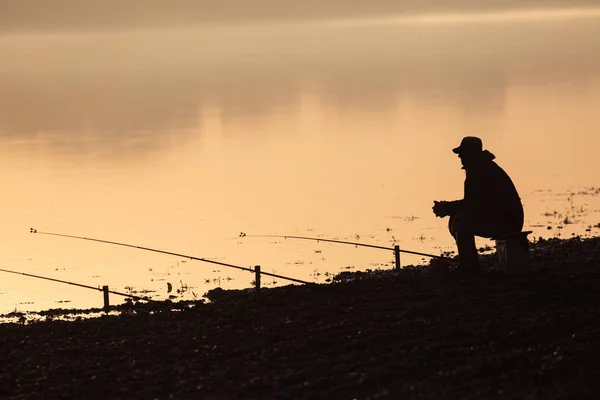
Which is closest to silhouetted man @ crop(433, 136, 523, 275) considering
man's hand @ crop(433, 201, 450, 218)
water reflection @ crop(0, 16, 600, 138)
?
man's hand @ crop(433, 201, 450, 218)

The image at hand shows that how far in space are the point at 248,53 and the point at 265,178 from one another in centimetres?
10963

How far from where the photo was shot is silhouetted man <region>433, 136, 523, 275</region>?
1357 cm

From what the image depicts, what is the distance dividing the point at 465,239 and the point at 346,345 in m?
2.49

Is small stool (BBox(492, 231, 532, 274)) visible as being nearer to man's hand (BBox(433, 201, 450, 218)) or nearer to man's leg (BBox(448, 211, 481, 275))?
man's leg (BBox(448, 211, 481, 275))

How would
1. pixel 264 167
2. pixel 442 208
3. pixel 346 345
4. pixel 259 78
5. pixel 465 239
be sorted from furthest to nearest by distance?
pixel 259 78
pixel 264 167
pixel 442 208
pixel 465 239
pixel 346 345

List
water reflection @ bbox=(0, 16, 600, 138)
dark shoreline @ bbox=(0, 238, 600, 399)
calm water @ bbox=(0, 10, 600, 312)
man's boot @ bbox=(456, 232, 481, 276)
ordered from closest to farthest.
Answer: dark shoreline @ bbox=(0, 238, 600, 399) < man's boot @ bbox=(456, 232, 481, 276) < calm water @ bbox=(0, 10, 600, 312) < water reflection @ bbox=(0, 16, 600, 138)

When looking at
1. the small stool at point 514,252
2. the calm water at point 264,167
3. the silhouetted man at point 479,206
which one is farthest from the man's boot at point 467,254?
the calm water at point 264,167

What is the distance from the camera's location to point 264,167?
128ft

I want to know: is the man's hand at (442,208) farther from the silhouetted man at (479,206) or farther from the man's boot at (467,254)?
the man's boot at (467,254)

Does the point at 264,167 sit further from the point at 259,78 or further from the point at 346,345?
the point at 259,78

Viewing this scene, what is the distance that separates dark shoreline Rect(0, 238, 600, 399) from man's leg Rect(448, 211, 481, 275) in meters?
0.19

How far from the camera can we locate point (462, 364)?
1066cm

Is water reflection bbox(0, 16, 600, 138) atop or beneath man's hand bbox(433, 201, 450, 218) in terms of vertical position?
atop

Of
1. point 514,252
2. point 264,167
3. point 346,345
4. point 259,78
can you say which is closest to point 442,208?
point 514,252
